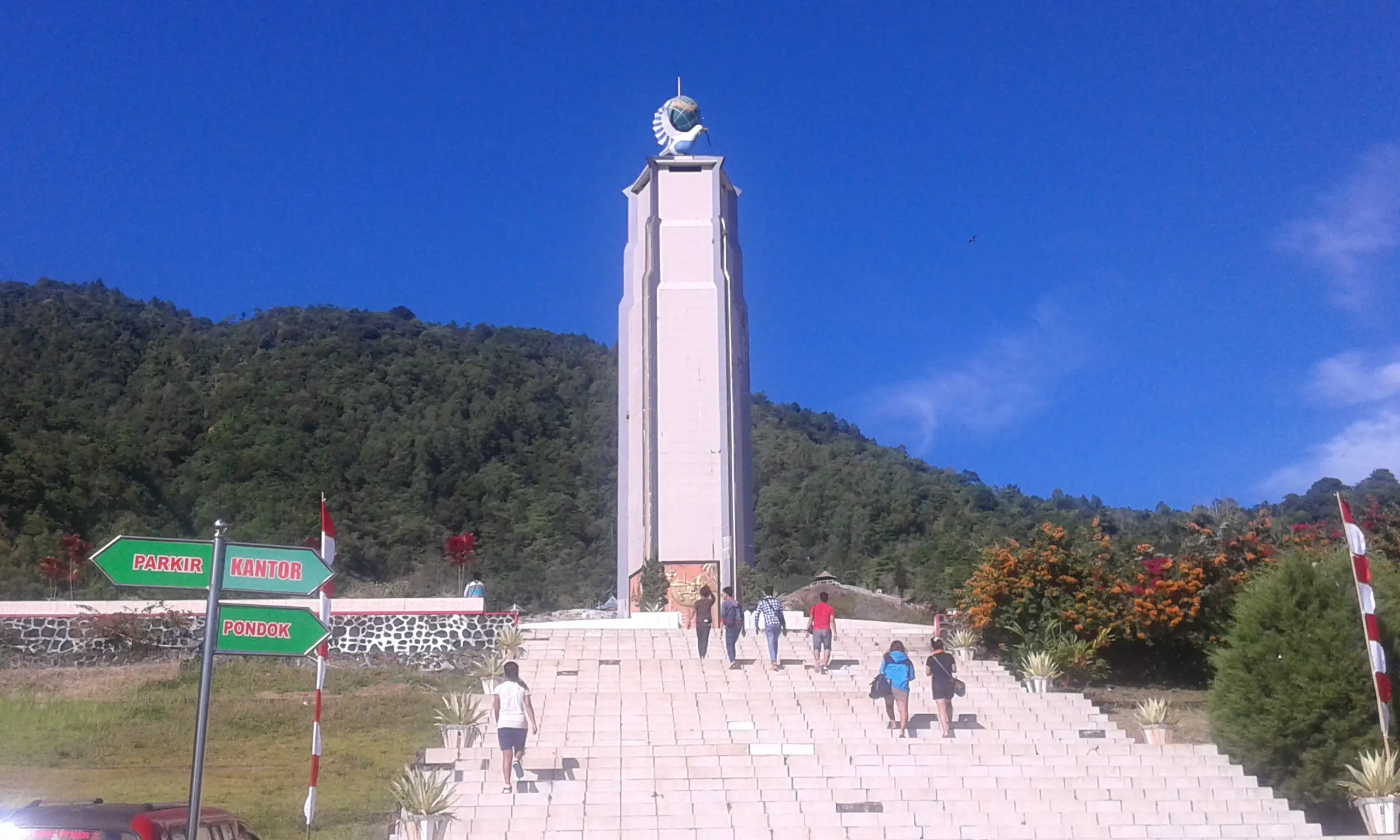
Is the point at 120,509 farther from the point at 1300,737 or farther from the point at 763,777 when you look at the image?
the point at 1300,737

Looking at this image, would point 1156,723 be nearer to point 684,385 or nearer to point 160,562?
point 160,562

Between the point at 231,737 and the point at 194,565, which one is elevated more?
the point at 194,565

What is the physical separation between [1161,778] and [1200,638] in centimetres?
687

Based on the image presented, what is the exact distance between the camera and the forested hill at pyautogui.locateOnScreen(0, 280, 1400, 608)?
39438mm

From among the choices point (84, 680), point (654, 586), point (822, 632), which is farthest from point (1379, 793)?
point (654, 586)

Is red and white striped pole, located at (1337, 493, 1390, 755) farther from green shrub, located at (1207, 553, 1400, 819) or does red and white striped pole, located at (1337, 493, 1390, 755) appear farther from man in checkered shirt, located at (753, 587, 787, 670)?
man in checkered shirt, located at (753, 587, 787, 670)

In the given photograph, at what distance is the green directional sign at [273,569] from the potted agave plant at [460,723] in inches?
220

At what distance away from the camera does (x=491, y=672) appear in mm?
14875

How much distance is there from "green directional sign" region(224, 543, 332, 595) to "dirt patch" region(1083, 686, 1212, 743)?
10089mm

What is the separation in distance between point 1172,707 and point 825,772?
6687 mm

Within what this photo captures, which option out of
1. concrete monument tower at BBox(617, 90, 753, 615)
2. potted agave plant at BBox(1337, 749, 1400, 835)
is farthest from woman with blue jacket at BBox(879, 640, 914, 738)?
concrete monument tower at BBox(617, 90, 753, 615)

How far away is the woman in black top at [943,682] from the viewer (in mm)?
12820

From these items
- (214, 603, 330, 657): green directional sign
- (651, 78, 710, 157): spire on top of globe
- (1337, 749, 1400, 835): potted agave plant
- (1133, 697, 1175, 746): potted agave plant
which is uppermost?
(651, 78, 710, 157): spire on top of globe

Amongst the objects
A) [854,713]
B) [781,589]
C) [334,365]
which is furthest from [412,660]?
[334,365]
